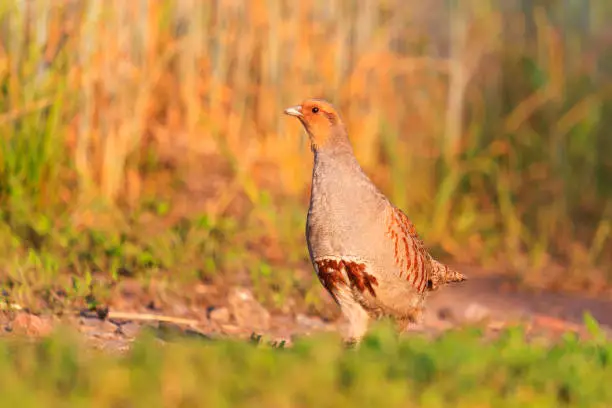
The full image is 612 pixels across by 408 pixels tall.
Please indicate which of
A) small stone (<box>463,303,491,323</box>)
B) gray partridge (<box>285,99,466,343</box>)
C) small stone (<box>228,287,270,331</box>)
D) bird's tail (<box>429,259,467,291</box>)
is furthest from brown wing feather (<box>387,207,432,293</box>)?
small stone (<box>463,303,491,323</box>)

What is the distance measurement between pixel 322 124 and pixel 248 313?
1.40m

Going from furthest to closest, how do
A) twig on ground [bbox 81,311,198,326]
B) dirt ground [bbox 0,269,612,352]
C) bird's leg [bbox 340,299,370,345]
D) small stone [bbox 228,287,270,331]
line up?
small stone [bbox 228,287,270,331] < twig on ground [bbox 81,311,198,326] < dirt ground [bbox 0,269,612,352] < bird's leg [bbox 340,299,370,345]

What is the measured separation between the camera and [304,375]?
402cm

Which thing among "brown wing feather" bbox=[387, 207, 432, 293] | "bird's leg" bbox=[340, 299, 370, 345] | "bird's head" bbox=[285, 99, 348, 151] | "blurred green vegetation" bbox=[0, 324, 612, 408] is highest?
"bird's head" bbox=[285, 99, 348, 151]

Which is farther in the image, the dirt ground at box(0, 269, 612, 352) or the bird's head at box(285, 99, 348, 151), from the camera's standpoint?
the dirt ground at box(0, 269, 612, 352)

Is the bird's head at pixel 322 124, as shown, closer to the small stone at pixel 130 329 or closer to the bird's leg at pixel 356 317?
the bird's leg at pixel 356 317

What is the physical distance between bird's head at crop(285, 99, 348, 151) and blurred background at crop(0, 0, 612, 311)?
5.20 feet

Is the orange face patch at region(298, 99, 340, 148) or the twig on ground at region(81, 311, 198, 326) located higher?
the orange face patch at region(298, 99, 340, 148)

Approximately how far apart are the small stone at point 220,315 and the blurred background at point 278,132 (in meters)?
0.40

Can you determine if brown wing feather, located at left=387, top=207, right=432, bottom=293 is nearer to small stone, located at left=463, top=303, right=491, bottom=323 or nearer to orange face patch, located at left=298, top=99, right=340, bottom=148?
orange face patch, located at left=298, top=99, right=340, bottom=148

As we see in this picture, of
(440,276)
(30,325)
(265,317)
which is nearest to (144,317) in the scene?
(265,317)

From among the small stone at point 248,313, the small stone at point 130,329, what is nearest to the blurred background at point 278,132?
the small stone at point 248,313

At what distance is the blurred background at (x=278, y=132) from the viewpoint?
8.10 metres

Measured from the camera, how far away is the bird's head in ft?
19.8
